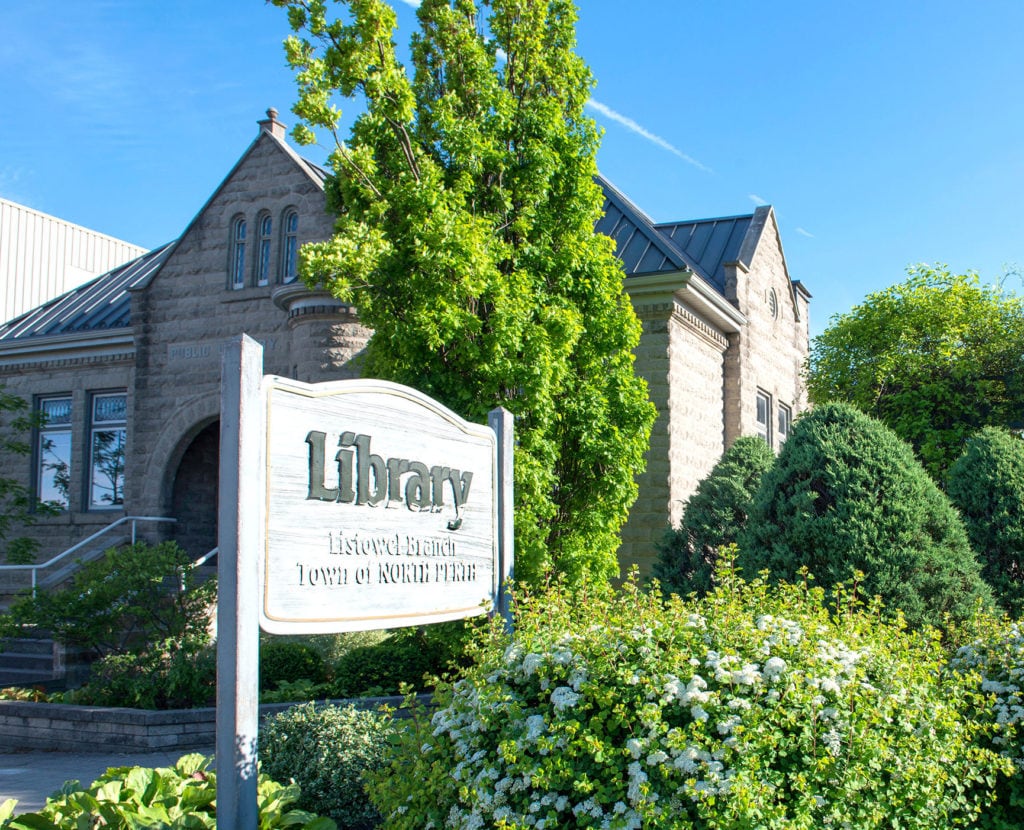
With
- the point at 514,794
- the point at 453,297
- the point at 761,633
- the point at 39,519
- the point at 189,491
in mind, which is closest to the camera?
the point at 514,794

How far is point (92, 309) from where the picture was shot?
20.3 m

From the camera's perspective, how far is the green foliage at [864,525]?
7.69 m

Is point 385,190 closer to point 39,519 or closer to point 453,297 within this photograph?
point 453,297

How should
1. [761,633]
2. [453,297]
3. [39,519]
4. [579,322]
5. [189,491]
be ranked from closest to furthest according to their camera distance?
[761,633] → [453,297] → [579,322] → [189,491] → [39,519]

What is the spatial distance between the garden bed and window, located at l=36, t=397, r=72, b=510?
11.3m

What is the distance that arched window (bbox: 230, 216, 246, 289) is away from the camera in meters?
17.1

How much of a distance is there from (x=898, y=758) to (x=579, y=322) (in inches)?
256

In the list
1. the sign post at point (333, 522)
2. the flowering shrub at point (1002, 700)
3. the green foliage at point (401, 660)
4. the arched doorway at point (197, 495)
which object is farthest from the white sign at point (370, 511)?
the arched doorway at point (197, 495)

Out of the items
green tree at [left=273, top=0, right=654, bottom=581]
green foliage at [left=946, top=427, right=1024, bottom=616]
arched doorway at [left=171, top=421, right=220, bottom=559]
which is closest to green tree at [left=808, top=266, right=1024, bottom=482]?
green foliage at [left=946, top=427, right=1024, bottom=616]

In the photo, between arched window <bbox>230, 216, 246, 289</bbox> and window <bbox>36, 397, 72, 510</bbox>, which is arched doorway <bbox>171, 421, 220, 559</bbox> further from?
window <bbox>36, 397, 72, 510</bbox>

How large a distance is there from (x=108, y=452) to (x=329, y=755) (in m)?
15.6

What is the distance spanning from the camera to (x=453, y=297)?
8.99 m

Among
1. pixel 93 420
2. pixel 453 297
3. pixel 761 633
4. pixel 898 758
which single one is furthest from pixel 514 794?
pixel 93 420

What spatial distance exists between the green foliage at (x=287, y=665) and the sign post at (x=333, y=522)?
459cm
